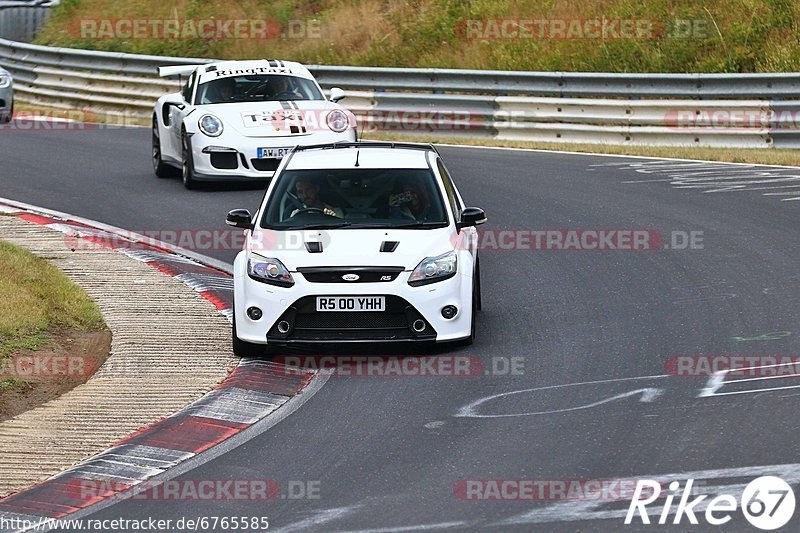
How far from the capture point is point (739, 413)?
8.31m

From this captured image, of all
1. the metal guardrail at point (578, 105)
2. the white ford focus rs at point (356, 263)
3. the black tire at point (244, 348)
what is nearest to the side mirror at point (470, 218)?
the white ford focus rs at point (356, 263)

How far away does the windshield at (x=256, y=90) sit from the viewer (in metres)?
18.1

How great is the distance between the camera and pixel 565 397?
28.9 ft

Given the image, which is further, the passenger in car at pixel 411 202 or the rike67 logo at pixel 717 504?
the passenger in car at pixel 411 202

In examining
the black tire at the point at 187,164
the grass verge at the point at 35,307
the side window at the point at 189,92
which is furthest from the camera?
the side window at the point at 189,92

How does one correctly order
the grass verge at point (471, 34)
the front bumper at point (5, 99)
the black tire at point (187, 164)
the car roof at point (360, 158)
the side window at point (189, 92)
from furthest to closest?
the grass verge at point (471, 34) → the front bumper at point (5, 99) → the side window at point (189, 92) → the black tire at point (187, 164) → the car roof at point (360, 158)

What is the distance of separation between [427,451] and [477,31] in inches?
847

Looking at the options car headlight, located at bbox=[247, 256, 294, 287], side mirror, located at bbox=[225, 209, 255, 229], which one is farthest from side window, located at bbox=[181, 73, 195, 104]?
car headlight, located at bbox=[247, 256, 294, 287]

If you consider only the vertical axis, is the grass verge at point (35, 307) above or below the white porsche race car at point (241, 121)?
below

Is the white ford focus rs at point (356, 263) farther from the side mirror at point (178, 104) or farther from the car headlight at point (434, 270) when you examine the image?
the side mirror at point (178, 104)

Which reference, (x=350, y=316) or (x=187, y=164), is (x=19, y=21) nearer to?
(x=187, y=164)

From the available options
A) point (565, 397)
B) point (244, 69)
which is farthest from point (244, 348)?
point (244, 69)

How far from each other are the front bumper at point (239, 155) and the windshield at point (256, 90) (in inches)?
35.8

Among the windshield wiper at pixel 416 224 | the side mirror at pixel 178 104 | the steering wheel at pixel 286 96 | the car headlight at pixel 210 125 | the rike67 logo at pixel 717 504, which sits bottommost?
the rike67 logo at pixel 717 504
